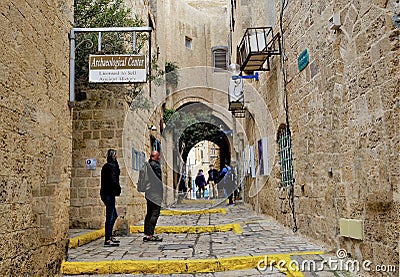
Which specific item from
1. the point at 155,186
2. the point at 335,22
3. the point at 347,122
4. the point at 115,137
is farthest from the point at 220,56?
the point at 347,122

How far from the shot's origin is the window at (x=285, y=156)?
278 inches

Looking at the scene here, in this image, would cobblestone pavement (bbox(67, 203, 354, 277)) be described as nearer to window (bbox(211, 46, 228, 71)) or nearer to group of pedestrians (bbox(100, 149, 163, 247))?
group of pedestrians (bbox(100, 149, 163, 247))

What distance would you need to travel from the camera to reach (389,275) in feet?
10.8

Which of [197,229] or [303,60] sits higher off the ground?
[303,60]

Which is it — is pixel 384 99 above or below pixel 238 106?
below

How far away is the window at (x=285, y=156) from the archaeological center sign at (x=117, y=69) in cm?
292

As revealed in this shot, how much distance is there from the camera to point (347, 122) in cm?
431

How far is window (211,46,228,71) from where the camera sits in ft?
69.1

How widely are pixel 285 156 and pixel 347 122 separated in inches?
125

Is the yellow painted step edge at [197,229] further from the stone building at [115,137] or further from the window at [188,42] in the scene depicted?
the window at [188,42]

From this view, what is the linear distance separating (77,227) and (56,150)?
373 cm

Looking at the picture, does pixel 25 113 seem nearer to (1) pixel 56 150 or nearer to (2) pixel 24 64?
(2) pixel 24 64

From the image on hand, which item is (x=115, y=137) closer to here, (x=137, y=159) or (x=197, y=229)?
(x=137, y=159)

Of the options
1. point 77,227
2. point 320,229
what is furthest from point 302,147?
point 77,227
